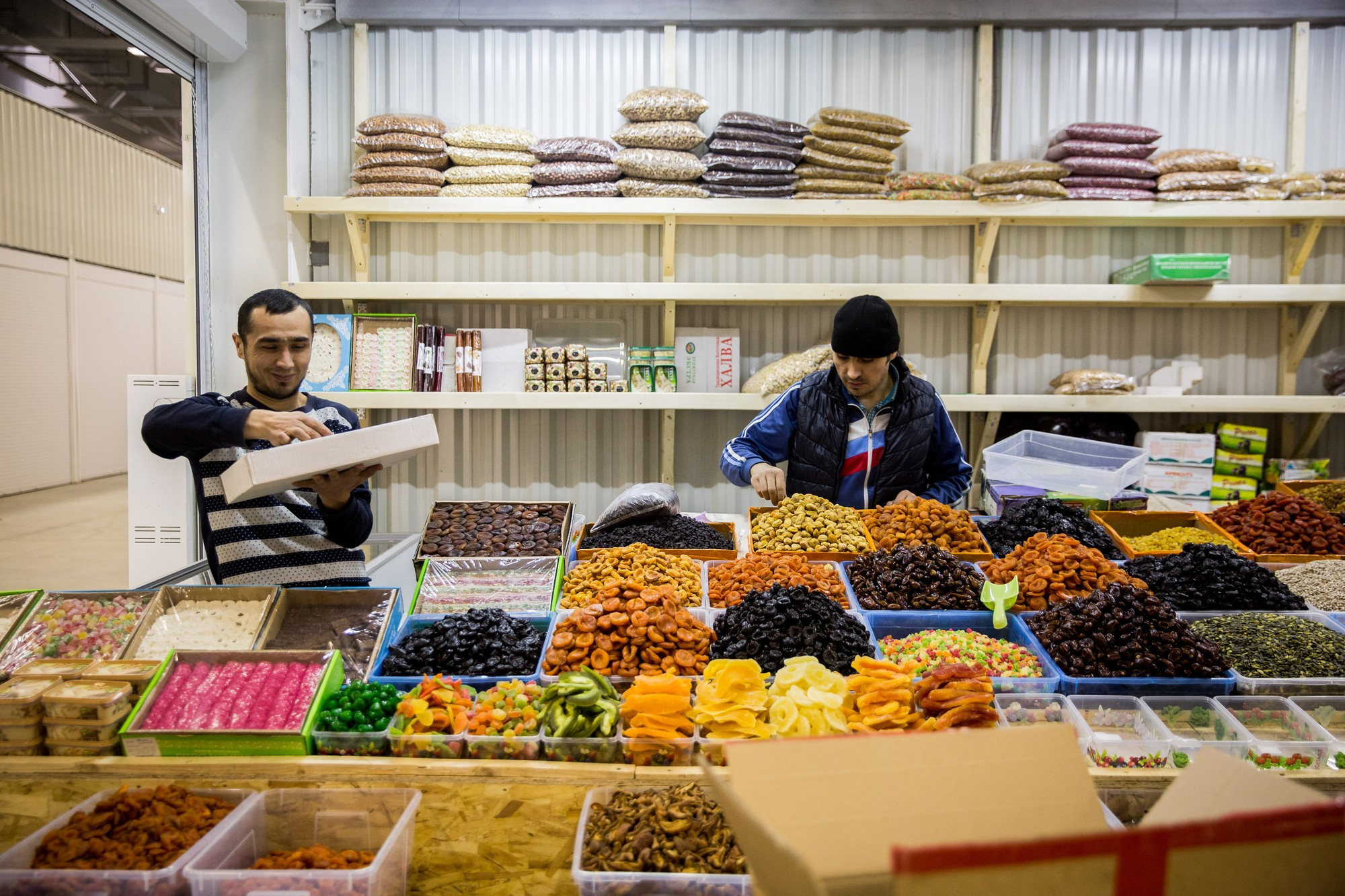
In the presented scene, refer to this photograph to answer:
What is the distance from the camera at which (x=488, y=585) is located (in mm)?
2266

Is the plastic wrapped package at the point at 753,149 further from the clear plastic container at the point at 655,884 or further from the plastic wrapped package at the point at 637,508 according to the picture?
the clear plastic container at the point at 655,884

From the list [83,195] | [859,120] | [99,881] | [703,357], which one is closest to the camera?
[99,881]

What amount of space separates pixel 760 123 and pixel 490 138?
4.36ft

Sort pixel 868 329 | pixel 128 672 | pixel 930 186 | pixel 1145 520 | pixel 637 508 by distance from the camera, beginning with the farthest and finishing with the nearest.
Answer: pixel 930 186 → pixel 1145 520 → pixel 637 508 → pixel 868 329 → pixel 128 672

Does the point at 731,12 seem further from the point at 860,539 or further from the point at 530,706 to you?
the point at 530,706

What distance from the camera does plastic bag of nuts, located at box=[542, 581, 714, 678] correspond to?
165cm

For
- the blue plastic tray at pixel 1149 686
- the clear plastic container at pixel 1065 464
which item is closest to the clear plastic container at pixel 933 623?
the blue plastic tray at pixel 1149 686

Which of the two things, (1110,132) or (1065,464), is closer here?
(1065,464)

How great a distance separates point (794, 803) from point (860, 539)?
186 centimetres

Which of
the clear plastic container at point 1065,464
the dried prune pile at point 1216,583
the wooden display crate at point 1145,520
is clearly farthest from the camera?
the clear plastic container at point 1065,464

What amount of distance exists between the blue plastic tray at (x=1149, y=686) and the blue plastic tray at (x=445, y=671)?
115 centimetres

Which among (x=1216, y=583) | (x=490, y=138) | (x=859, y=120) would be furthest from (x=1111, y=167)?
(x=490, y=138)

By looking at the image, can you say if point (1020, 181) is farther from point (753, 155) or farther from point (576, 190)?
point (576, 190)

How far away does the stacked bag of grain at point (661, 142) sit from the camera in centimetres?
378
